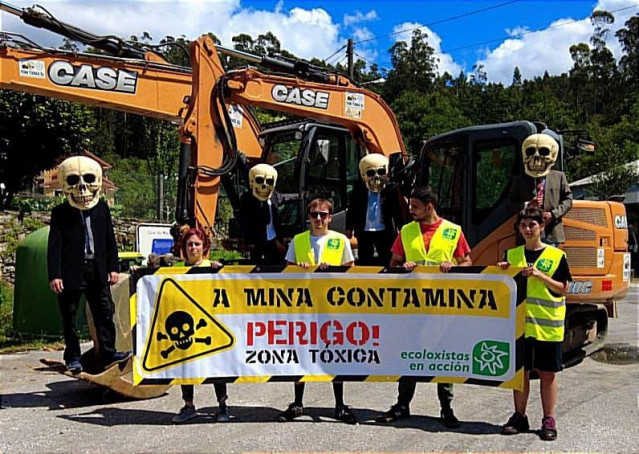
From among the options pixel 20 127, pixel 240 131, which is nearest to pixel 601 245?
pixel 240 131

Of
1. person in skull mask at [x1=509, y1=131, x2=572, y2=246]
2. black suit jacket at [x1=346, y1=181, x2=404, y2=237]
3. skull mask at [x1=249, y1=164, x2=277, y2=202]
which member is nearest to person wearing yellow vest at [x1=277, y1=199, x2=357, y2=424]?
black suit jacket at [x1=346, y1=181, x2=404, y2=237]

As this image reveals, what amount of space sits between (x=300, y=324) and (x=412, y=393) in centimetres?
111

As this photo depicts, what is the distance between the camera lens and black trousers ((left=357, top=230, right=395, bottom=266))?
7.51 m

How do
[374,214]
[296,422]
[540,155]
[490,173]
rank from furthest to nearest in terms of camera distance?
[490,173]
[374,214]
[540,155]
[296,422]

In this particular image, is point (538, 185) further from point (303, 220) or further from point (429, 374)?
point (303, 220)

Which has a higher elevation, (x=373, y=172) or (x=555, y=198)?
(x=373, y=172)

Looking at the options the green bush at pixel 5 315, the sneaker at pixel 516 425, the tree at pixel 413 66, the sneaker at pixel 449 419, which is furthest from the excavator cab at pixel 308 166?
the tree at pixel 413 66

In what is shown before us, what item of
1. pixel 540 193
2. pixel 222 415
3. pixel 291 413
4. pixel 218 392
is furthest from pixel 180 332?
pixel 540 193

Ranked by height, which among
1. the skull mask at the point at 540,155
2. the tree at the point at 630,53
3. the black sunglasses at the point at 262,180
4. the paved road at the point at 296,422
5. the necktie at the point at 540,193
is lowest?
the paved road at the point at 296,422

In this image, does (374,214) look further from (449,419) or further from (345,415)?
(449,419)

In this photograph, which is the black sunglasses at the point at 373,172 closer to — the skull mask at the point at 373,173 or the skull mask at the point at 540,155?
the skull mask at the point at 373,173

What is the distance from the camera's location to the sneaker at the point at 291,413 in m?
5.97

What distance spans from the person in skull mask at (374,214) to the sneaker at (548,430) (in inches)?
103

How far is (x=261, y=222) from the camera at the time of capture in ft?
25.1
